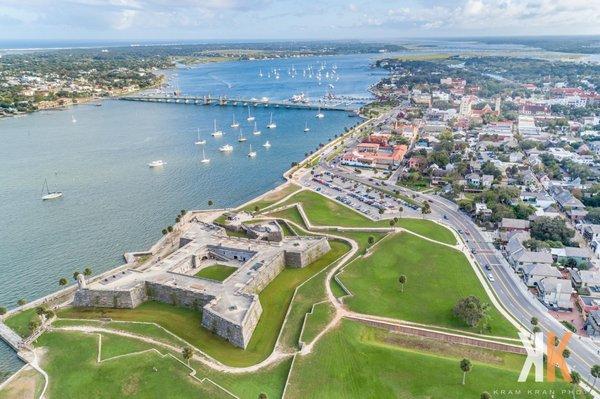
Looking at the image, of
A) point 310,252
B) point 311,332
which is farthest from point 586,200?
point 311,332

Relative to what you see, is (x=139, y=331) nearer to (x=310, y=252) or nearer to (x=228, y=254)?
(x=228, y=254)

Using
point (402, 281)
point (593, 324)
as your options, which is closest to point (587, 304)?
point (593, 324)

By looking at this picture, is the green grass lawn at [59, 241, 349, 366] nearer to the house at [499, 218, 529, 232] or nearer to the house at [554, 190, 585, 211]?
the house at [499, 218, 529, 232]

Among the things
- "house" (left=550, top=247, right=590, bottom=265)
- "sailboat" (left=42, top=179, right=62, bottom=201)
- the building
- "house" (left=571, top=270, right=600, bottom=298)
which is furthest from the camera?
the building

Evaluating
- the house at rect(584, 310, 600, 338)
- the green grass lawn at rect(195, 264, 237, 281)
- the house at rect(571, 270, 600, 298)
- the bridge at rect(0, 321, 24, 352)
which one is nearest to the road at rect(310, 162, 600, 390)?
the house at rect(584, 310, 600, 338)

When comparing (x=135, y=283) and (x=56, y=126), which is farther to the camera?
(x=56, y=126)

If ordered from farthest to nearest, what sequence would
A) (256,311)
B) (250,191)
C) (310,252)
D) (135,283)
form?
1. (250,191)
2. (310,252)
3. (135,283)
4. (256,311)

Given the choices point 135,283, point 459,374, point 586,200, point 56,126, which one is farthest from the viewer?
point 56,126
